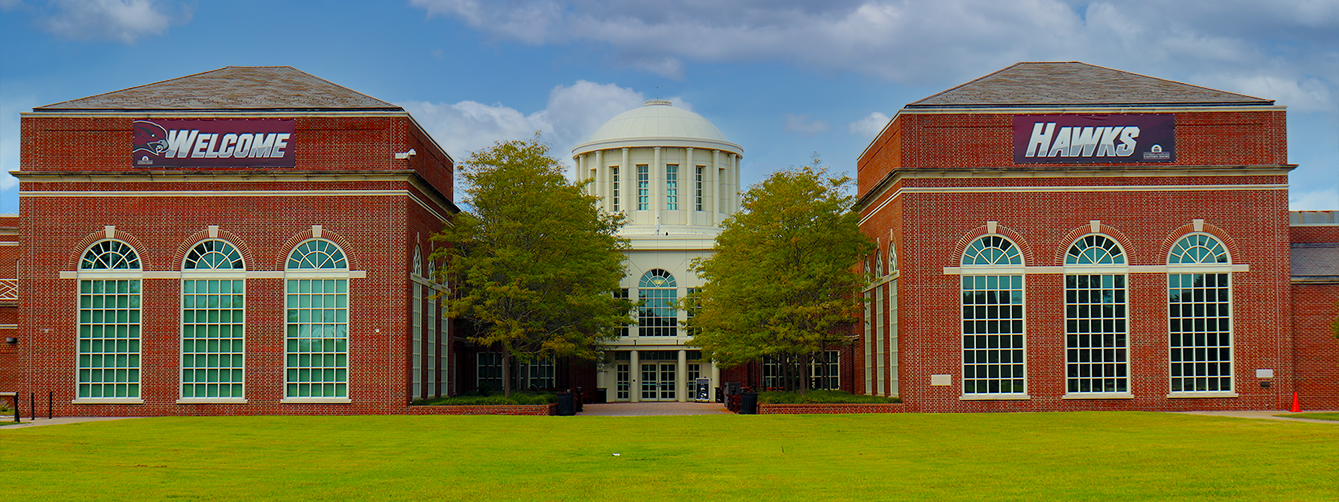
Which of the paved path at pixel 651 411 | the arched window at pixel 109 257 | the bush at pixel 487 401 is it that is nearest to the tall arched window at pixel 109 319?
the arched window at pixel 109 257

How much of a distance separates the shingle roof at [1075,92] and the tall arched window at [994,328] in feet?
15.0

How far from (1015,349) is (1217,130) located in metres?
9.17

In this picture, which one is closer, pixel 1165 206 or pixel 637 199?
pixel 1165 206

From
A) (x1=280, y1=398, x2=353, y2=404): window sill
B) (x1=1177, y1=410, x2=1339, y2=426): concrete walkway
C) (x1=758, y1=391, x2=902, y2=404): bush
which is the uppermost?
(x1=280, y1=398, x2=353, y2=404): window sill

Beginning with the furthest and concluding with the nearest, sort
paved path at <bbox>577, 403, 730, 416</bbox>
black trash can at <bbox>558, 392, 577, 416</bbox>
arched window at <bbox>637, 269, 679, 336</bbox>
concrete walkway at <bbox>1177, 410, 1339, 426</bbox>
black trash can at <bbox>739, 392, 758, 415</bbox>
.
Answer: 1. arched window at <bbox>637, 269, 679, 336</bbox>
2. paved path at <bbox>577, 403, 730, 416</bbox>
3. black trash can at <bbox>558, 392, 577, 416</bbox>
4. black trash can at <bbox>739, 392, 758, 415</bbox>
5. concrete walkway at <bbox>1177, 410, 1339, 426</bbox>

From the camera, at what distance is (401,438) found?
26.3m

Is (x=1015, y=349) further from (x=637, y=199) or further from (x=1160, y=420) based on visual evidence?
(x=637, y=199)

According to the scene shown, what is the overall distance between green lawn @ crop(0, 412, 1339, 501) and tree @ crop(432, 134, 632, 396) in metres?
8.20

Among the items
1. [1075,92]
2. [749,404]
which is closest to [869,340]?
[749,404]

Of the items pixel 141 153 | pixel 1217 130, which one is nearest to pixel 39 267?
pixel 141 153

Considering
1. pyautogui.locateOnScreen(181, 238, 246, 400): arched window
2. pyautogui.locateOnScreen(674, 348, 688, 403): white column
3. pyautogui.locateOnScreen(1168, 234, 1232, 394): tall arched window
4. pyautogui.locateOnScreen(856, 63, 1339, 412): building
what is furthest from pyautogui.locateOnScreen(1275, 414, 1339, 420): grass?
pyautogui.locateOnScreen(181, 238, 246, 400): arched window

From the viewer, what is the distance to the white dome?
201 feet

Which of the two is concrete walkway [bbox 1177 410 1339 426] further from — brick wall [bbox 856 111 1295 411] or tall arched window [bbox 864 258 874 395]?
tall arched window [bbox 864 258 874 395]

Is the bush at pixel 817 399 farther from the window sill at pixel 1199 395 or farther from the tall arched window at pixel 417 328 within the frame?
the tall arched window at pixel 417 328
